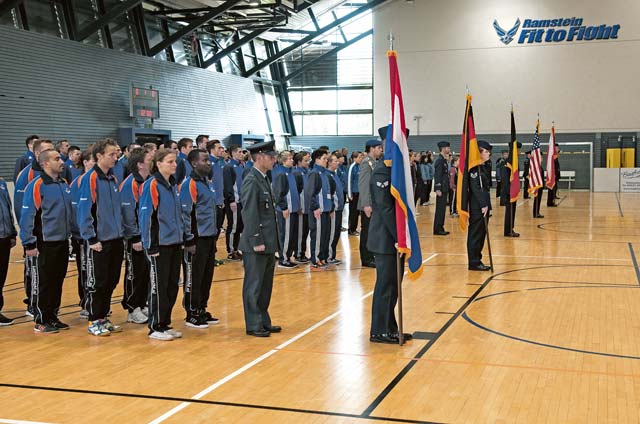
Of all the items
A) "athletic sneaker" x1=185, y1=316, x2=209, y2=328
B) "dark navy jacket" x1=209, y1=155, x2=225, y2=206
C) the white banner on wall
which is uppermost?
A: "dark navy jacket" x1=209, y1=155, x2=225, y2=206

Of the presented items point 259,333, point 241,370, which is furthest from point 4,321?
point 241,370

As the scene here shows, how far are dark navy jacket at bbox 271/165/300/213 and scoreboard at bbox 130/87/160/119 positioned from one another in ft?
36.0

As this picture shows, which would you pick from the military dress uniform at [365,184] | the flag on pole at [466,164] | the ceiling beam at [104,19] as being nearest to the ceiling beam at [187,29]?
the ceiling beam at [104,19]

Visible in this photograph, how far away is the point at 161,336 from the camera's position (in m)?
6.98

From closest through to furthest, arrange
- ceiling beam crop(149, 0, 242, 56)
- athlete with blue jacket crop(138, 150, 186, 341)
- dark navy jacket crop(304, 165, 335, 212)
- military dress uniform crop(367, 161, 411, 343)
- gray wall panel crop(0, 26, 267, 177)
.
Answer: military dress uniform crop(367, 161, 411, 343)
athlete with blue jacket crop(138, 150, 186, 341)
dark navy jacket crop(304, 165, 335, 212)
gray wall panel crop(0, 26, 267, 177)
ceiling beam crop(149, 0, 242, 56)

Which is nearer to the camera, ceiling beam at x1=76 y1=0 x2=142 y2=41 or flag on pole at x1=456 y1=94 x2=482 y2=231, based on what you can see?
flag on pole at x1=456 y1=94 x2=482 y2=231

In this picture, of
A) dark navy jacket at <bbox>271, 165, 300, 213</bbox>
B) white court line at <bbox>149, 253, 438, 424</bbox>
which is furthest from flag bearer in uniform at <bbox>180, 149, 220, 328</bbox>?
dark navy jacket at <bbox>271, 165, 300, 213</bbox>

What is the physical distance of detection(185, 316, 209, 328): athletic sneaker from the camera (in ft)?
24.7

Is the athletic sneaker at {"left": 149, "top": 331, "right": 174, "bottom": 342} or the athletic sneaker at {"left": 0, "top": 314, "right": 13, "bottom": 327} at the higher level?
the athletic sneaker at {"left": 0, "top": 314, "right": 13, "bottom": 327}

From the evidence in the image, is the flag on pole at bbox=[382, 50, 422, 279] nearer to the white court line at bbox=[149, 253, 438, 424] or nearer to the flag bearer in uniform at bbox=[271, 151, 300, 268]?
the white court line at bbox=[149, 253, 438, 424]

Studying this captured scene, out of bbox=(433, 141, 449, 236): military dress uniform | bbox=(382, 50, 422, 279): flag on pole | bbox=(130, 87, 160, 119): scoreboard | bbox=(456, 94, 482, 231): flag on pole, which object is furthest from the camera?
bbox=(130, 87, 160, 119): scoreboard

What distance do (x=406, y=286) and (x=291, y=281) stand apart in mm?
1733

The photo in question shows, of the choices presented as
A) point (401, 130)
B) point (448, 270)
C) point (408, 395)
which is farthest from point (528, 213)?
point (408, 395)

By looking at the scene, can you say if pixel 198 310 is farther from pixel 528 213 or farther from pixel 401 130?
pixel 528 213
